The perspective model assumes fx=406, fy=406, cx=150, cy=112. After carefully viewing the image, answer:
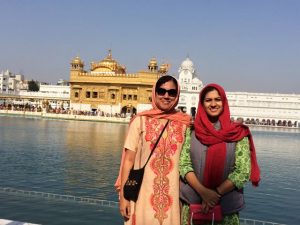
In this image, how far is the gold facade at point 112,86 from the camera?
1919 inches

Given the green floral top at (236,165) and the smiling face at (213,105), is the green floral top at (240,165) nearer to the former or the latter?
the green floral top at (236,165)

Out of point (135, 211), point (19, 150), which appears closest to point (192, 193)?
point (135, 211)

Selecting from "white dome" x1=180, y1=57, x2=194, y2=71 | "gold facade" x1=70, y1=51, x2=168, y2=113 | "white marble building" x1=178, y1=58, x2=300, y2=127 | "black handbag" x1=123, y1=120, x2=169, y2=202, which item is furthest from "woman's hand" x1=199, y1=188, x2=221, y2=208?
"white dome" x1=180, y1=57, x2=194, y2=71

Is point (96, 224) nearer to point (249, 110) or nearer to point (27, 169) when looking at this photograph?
point (27, 169)

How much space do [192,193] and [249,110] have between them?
209ft

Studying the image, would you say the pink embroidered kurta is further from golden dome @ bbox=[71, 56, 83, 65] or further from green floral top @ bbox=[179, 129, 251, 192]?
golden dome @ bbox=[71, 56, 83, 65]

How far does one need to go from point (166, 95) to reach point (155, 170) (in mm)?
523

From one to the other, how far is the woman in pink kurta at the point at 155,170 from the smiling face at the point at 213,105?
7.4 inches

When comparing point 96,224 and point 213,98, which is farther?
point 96,224

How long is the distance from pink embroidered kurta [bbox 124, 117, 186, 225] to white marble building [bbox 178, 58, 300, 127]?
59603mm

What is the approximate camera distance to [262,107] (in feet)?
210

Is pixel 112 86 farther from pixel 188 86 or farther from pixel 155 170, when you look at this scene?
pixel 155 170

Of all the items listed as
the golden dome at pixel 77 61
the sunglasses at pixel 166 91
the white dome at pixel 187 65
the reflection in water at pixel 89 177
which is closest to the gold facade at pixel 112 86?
the golden dome at pixel 77 61

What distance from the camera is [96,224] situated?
5516 millimetres
